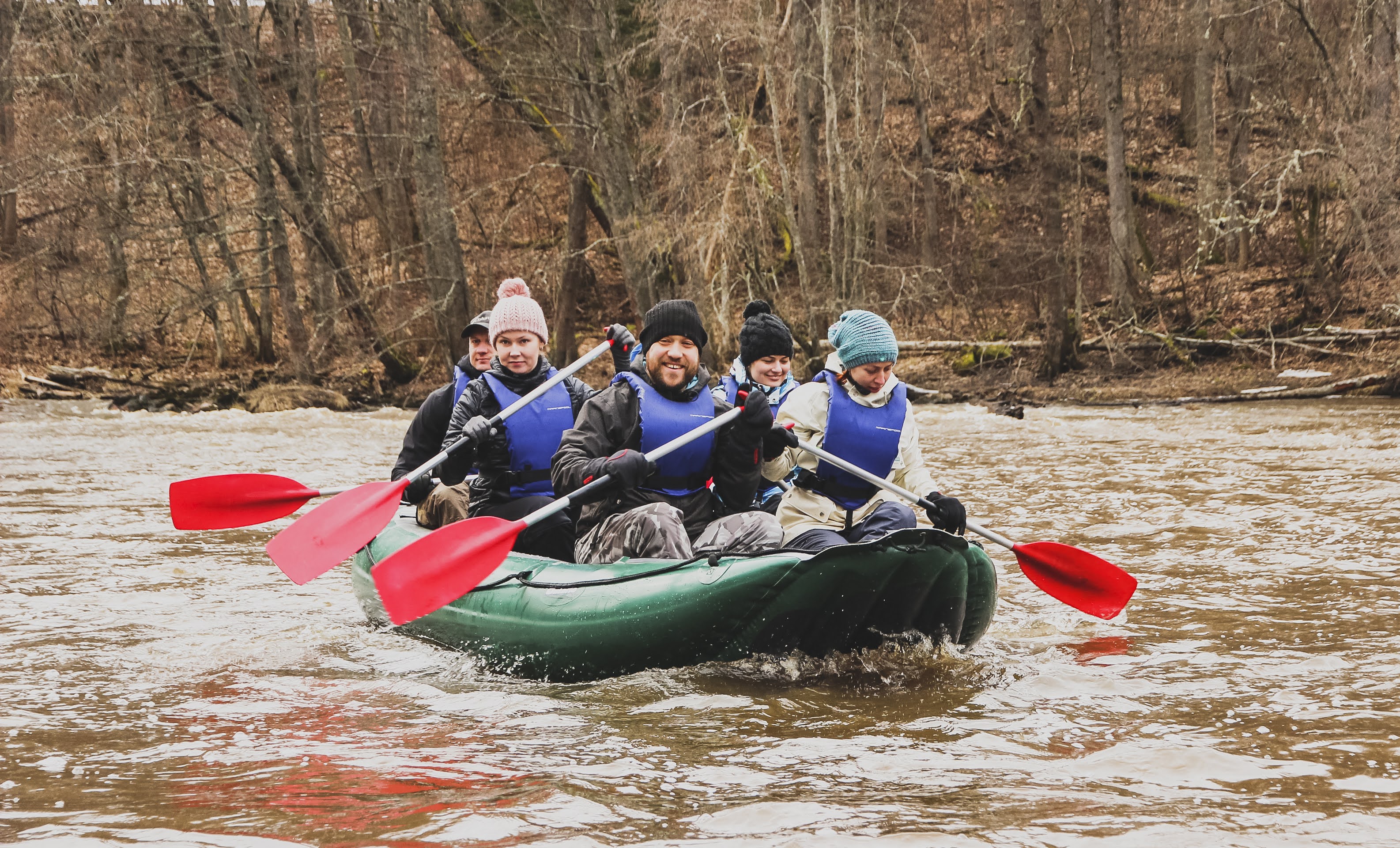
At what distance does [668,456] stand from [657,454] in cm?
21

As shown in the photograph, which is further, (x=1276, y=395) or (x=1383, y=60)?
(x=1276, y=395)

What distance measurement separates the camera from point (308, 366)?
617 inches

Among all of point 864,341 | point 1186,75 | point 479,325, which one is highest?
point 1186,75

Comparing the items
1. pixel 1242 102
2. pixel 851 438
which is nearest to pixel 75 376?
pixel 851 438

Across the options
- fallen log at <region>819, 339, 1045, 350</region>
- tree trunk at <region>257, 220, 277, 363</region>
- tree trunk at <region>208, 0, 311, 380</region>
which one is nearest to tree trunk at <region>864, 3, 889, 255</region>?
fallen log at <region>819, 339, 1045, 350</region>

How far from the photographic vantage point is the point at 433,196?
15258 millimetres

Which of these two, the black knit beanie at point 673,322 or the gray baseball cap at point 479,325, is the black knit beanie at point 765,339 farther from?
the gray baseball cap at point 479,325

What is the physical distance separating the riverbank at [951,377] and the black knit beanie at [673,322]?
9179 mm

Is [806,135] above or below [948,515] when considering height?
above

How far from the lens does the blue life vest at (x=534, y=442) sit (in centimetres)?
473

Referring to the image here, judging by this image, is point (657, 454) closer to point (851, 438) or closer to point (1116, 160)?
point (851, 438)

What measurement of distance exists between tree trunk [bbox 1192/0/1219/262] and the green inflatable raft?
43.6ft

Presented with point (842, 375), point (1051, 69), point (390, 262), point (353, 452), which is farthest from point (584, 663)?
point (1051, 69)

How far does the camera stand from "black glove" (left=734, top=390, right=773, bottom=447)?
4059 millimetres
